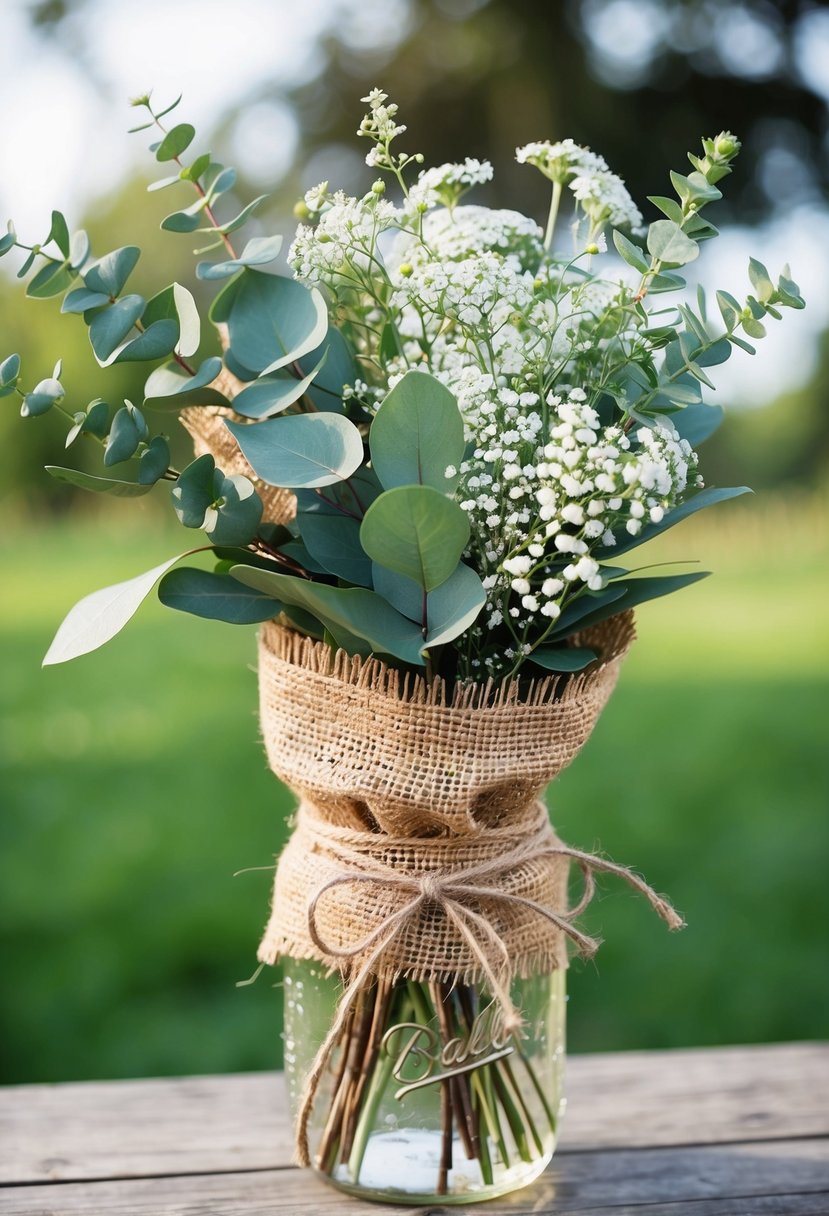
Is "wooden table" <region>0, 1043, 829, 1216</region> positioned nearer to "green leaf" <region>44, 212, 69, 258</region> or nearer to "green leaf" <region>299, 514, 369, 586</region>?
"green leaf" <region>299, 514, 369, 586</region>

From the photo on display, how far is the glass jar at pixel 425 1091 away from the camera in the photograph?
0.78 metres

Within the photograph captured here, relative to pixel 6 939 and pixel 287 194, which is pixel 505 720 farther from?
pixel 287 194

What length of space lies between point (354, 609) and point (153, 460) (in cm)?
15

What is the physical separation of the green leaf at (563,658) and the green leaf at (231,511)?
190mm

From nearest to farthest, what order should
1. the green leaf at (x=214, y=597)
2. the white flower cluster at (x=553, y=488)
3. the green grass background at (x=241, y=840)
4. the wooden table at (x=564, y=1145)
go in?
the white flower cluster at (x=553, y=488), the green leaf at (x=214, y=597), the wooden table at (x=564, y=1145), the green grass background at (x=241, y=840)

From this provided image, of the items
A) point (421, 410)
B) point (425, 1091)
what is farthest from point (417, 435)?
point (425, 1091)

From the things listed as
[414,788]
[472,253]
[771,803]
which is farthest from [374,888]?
[771,803]

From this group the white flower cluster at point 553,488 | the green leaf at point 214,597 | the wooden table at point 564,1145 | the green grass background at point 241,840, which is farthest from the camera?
the green grass background at point 241,840

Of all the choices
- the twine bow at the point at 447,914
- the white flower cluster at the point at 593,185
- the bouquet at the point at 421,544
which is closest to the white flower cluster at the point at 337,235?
the bouquet at the point at 421,544

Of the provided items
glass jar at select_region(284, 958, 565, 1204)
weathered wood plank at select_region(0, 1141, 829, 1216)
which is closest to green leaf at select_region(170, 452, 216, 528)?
glass jar at select_region(284, 958, 565, 1204)

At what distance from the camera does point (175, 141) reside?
0.67 meters

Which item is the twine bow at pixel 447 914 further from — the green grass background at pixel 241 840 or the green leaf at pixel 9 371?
the green grass background at pixel 241 840

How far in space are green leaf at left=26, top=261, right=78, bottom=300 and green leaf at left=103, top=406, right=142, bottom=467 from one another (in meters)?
0.09

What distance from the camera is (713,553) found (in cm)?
342
